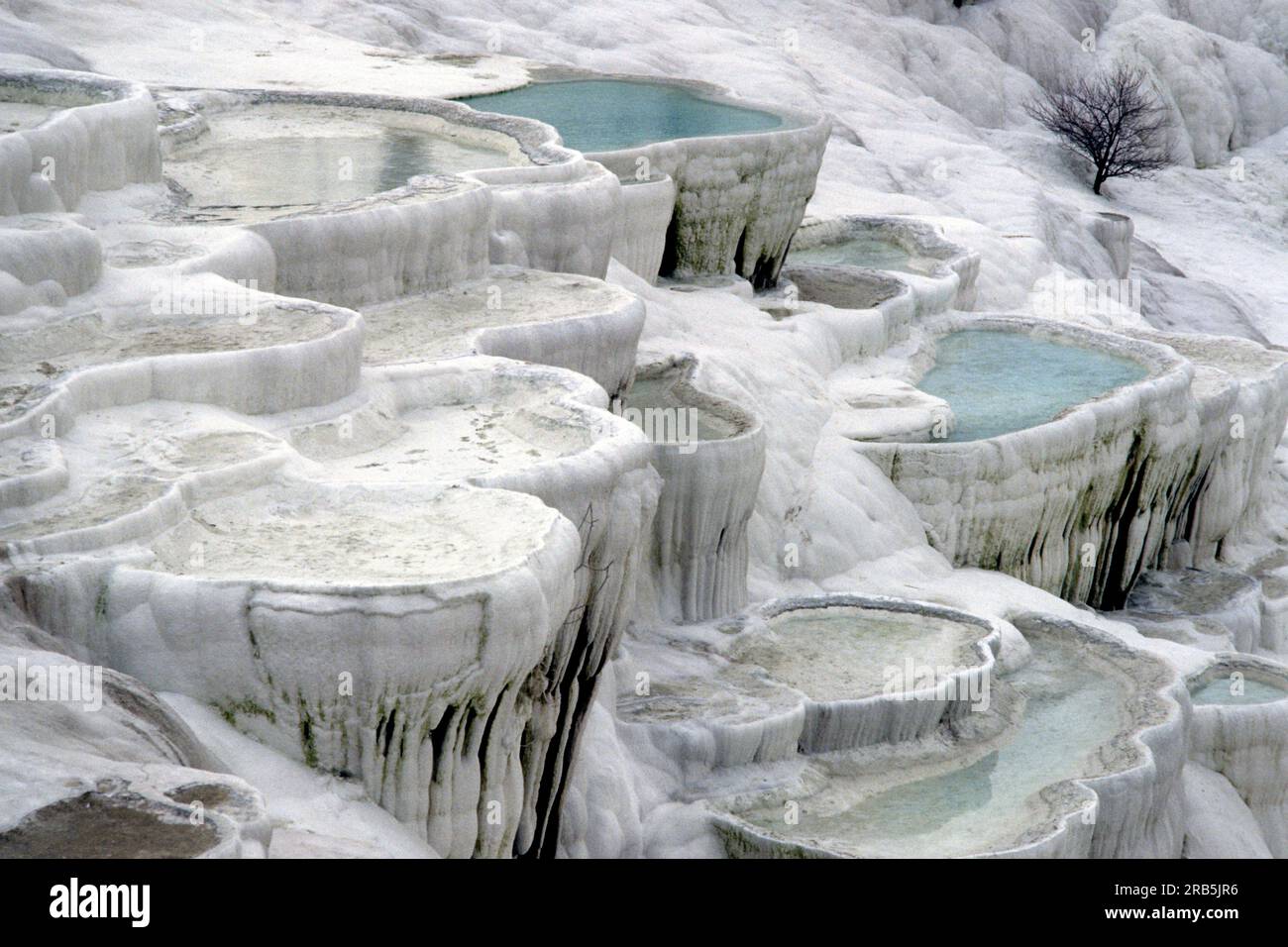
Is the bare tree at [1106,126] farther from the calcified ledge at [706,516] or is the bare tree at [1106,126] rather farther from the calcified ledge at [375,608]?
the calcified ledge at [375,608]

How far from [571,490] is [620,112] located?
876 cm

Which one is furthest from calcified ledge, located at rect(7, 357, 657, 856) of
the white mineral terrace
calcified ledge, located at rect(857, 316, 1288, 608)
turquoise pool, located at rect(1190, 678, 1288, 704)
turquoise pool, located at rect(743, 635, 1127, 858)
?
calcified ledge, located at rect(857, 316, 1288, 608)

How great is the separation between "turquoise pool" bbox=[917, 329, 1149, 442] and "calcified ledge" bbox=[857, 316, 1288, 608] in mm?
137

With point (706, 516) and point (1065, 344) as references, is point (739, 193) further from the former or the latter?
point (706, 516)

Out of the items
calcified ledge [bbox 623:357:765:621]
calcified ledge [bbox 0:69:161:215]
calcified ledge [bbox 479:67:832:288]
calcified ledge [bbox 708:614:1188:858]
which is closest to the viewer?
calcified ledge [bbox 708:614:1188:858]

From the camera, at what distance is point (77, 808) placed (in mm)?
4281

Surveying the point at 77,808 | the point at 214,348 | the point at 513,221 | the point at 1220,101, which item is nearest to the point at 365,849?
the point at 77,808

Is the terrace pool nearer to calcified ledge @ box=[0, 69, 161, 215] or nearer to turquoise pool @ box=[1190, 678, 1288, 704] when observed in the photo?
calcified ledge @ box=[0, 69, 161, 215]

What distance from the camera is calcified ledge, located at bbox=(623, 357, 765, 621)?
9.59m

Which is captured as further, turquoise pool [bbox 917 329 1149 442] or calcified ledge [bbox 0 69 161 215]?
turquoise pool [bbox 917 329 1149 442]

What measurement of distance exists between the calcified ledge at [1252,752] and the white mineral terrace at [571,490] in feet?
0.11

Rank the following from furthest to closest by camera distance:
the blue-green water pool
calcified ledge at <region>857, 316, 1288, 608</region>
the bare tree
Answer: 1. the bare tree
2. the blue-green water pool
3. calcified ledge at <region>857, 316, 1288, 608</region>

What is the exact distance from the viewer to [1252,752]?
9906 mm

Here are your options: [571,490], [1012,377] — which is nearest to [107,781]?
[571,490]
